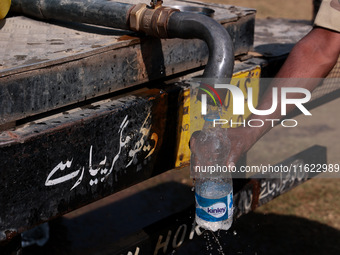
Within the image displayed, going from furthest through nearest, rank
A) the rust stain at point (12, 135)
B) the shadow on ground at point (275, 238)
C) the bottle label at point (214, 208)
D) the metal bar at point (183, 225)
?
the shadow on ground at point (275, 238), the metal bar at point (183, 225), the bottle label at point (214, 208), the rust stain at point (12, 135)

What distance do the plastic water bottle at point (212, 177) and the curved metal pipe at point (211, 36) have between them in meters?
0.19

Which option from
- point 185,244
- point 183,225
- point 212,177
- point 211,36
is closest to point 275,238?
point 185,244

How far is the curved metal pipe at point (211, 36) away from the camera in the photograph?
7.22ft

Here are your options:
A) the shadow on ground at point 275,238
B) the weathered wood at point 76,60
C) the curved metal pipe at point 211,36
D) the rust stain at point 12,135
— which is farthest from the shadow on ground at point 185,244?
the rust stain at point 12,135

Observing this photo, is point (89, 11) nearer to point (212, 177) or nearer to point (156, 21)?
point (156, 21)

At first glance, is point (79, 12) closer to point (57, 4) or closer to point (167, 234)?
point (57, 4)

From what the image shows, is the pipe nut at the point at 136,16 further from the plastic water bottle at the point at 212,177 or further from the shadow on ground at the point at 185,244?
the shadow on ground at the point at 185,244

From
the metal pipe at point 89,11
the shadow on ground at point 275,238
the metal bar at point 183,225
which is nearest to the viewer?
the metal pipe at point 89,11

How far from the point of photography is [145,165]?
7.94ft

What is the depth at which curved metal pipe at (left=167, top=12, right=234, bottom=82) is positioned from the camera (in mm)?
2199

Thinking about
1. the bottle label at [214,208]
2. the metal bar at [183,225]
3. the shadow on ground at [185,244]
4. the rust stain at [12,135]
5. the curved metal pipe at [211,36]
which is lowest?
the shadow on ground at [185,244]

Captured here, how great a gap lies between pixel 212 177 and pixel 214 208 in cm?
18

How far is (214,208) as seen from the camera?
2.32 m

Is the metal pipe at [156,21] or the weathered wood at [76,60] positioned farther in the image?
the metal pipe at [156,21]
